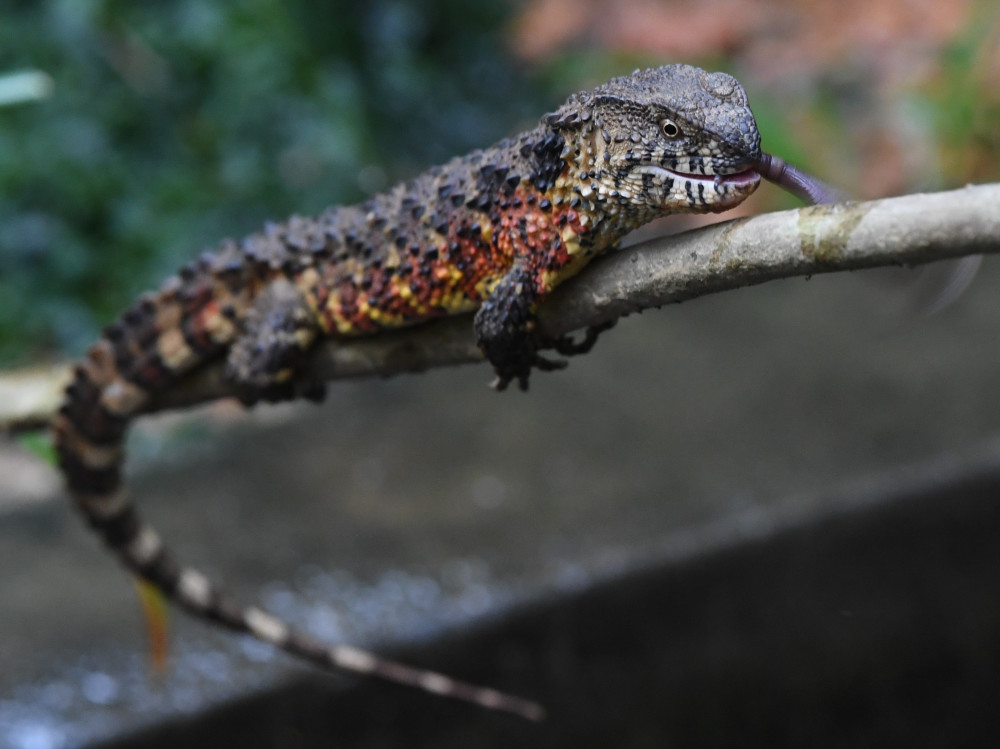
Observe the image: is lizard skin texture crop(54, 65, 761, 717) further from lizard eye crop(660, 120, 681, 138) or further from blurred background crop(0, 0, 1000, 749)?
blurred background crop(0, 0, 1000, 749)

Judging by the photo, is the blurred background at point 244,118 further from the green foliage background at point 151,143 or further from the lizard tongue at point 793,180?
the lizard tongue at point 793,180

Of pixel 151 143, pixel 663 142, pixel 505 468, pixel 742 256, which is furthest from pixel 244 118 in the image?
pixel 742 256

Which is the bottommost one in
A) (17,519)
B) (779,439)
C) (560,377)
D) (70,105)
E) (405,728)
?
(405,728)

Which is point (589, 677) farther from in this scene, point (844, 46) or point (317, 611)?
point (844, 46)

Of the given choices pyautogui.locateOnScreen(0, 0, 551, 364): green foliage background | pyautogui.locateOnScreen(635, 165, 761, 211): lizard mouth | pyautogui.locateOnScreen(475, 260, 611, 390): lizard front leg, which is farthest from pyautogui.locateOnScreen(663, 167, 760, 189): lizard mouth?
pyautogui.locateOnScreen(0, 0, 551, 364): green foliage background

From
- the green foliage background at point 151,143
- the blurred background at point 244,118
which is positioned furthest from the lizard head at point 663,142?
the green foliage background at point 151,143

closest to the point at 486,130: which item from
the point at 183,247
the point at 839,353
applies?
the point at 183,247
